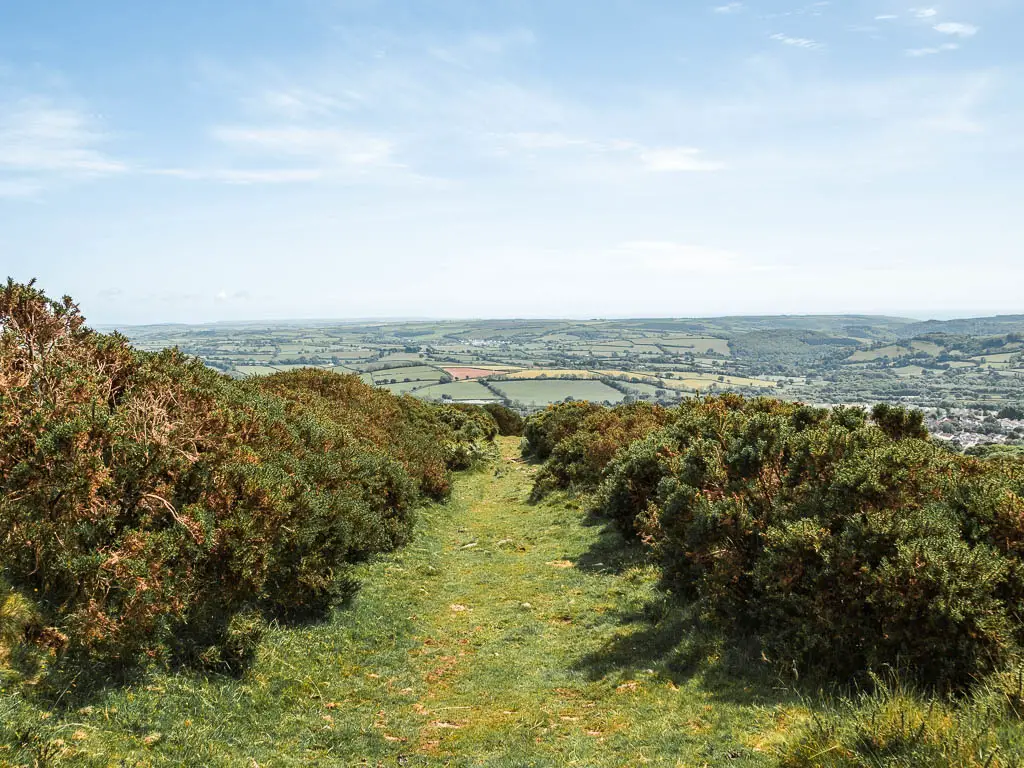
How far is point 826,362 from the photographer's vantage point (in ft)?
528

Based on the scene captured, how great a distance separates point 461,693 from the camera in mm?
8766

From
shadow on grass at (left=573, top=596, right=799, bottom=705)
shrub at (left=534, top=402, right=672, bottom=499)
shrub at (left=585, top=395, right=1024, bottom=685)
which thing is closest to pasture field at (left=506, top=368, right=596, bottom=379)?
shrub at (left=534, top=402, right=672, bottom=499)

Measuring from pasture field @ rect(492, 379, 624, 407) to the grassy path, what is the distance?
6364 cm

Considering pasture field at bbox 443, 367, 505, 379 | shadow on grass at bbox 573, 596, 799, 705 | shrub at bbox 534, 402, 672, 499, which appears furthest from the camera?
pasture field at bbox 443, 367, 505, 379

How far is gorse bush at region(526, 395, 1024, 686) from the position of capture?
6.57m

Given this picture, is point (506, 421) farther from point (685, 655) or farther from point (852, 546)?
point (852, 546)

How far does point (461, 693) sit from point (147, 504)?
561 centimetres

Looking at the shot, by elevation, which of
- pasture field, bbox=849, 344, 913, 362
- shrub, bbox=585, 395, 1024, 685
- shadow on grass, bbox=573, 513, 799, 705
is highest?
pasture field, bbox=849, 344, 913, 362

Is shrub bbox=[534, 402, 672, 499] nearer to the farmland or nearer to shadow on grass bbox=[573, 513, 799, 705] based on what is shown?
shadow on grass bbox=[573, 513, 799, 705]

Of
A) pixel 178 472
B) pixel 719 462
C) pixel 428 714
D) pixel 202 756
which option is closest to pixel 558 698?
pixel 428 714

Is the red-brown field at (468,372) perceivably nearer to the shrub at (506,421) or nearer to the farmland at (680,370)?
the farmland at (680,370)

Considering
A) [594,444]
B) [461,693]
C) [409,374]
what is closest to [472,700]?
[461,693]

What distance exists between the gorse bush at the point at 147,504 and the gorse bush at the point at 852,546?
7417 millimetres

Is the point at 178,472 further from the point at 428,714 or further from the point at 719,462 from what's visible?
the point at 719,462
